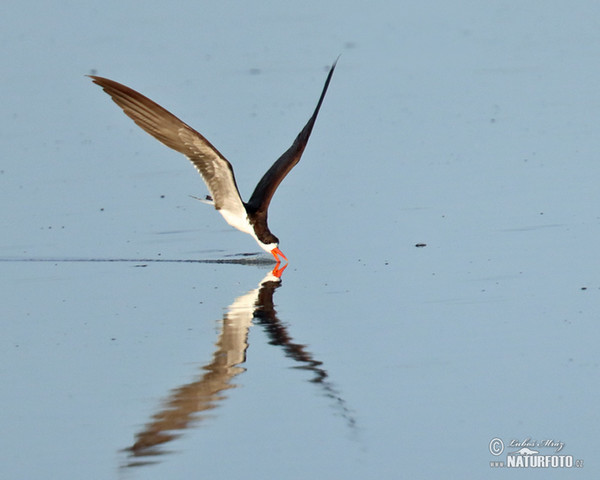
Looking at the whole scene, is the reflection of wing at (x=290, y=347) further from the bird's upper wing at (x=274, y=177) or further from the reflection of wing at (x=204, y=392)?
the bird's upper wing at (x=274, y=177)

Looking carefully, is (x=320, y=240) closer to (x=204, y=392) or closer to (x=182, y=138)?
(x=182, y=138)

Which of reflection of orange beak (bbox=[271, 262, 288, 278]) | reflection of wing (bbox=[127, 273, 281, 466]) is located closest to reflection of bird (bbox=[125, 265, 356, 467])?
reflection of wing (bbox=[127, 273, 281, 466])

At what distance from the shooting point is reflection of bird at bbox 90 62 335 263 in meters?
8.52

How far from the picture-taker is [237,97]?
13.7 m

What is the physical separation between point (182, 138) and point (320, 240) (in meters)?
1.47

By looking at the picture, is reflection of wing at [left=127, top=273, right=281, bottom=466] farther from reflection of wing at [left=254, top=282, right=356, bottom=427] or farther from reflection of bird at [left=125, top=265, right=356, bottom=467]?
reflection of wing at [left=254, top=282, right=356, bottom=427]

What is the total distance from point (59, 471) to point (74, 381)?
1195mm

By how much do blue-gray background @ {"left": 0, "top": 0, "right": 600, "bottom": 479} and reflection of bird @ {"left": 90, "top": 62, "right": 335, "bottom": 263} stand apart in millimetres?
315

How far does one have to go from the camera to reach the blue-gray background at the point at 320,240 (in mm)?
6004

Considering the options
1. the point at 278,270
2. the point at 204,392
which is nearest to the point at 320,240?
the point at 278,270

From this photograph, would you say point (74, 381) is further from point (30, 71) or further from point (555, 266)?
point (30, 71)

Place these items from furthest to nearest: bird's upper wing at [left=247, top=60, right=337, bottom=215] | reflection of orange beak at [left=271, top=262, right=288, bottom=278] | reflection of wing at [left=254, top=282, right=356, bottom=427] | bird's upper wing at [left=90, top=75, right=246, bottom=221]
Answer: bird's upper wing at [left=247, top=60, right=337, bottom=215]
reflection of orange beak at [left=271, top=262, right=288, bottom=278]
bird's upper wing at [left=90, top=75, right=246, bottom=221]
reflection of wing at [left=254, top=282, right=356, bottom=427]

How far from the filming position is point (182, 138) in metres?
8.72

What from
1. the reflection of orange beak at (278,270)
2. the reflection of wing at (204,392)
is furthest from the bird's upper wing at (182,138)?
the reflection of wing at (204,392)
